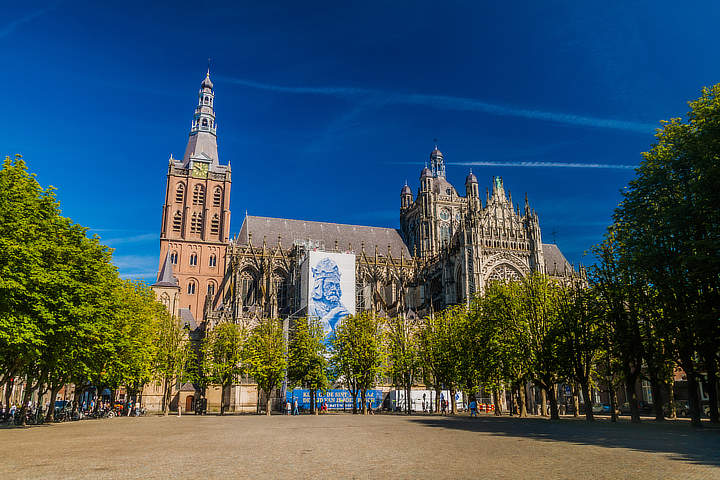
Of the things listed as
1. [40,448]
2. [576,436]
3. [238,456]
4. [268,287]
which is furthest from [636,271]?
[268,287]

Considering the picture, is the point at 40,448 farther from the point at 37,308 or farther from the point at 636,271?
the point at 636,271

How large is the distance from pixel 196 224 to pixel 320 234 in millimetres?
19674

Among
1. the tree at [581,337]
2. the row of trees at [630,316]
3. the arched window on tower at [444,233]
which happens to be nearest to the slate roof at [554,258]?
the arched window on tower at [444,233]

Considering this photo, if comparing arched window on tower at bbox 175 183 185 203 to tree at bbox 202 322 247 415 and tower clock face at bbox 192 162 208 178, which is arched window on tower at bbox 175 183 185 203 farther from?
tree at bbox 202 322 247 415

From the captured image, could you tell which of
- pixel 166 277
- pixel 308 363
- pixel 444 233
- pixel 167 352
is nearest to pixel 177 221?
pixel 166 277

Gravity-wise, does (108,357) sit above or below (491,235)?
below

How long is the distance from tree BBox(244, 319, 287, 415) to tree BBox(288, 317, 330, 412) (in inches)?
41.0

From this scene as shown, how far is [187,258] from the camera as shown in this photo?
255ft

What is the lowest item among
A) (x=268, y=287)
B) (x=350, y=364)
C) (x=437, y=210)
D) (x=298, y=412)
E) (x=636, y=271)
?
(x=298, y=412)

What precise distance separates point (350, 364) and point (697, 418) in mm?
31319

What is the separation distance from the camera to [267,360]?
52.7 meters

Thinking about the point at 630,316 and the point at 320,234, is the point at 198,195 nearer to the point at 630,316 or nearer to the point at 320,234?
the point at 320,234

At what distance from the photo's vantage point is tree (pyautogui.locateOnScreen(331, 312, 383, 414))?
5225 centimetres

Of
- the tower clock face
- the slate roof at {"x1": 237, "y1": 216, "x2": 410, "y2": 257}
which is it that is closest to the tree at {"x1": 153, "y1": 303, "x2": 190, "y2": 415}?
the slate roof at {"x1": 237, "y1": 216, "x2": 410, "y2": 257}
